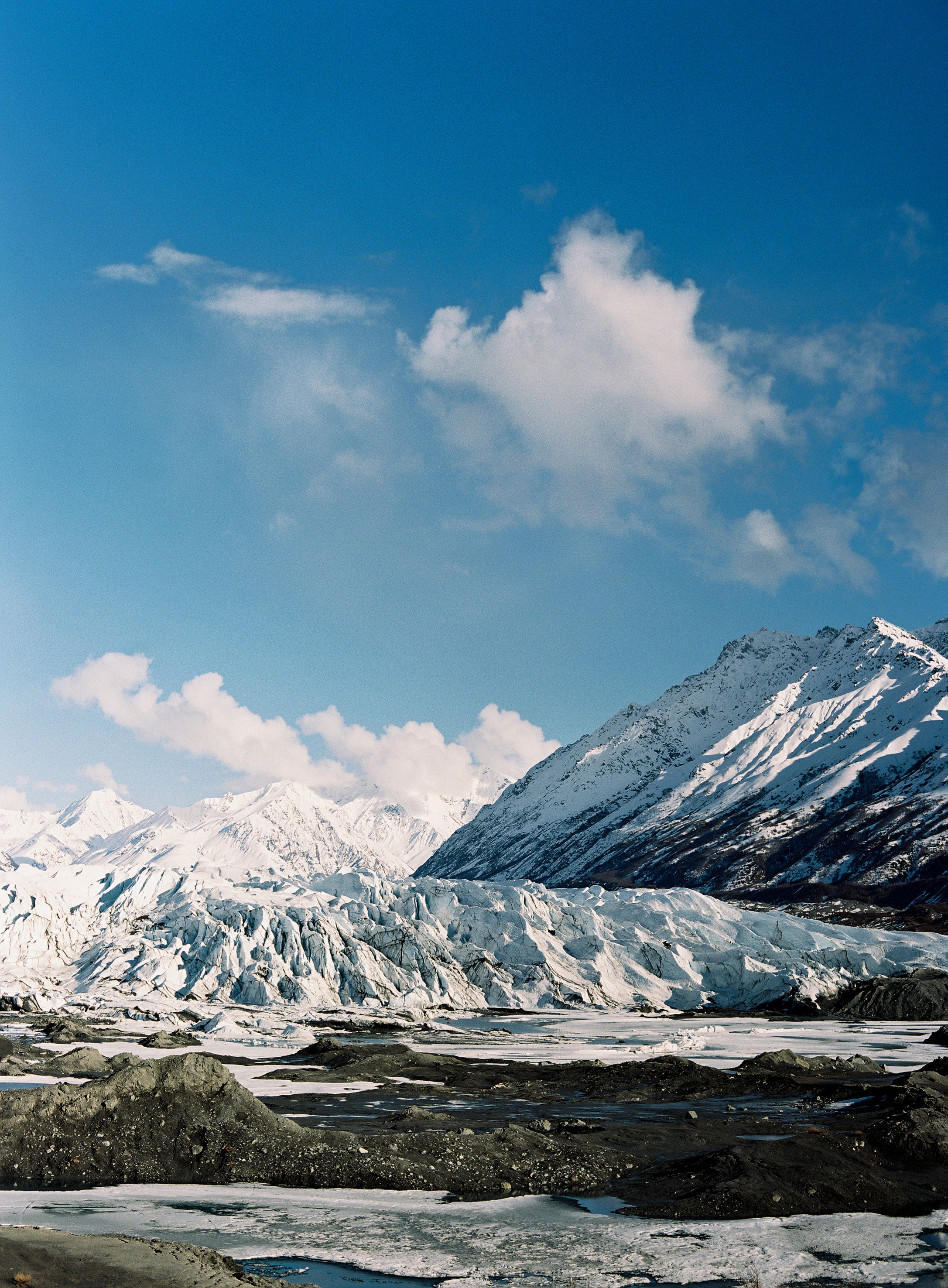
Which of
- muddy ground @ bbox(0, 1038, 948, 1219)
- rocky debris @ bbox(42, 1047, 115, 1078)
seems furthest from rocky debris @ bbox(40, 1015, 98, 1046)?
muddy ground @ bbox(0, 1038, 948, 1219)

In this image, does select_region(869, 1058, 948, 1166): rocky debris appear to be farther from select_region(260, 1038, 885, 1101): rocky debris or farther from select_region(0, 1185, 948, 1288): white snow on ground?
select_region(260, 1038, 885, 1101): rocky debris

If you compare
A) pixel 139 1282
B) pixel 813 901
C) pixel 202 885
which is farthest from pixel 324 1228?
pixel 813 901

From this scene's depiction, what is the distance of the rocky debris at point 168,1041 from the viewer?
44.9m

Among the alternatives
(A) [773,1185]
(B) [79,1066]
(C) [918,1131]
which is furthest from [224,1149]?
(B) [79,1066]

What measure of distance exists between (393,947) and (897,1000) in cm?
4359

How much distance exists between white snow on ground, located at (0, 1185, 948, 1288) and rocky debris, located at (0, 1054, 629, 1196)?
3.25 ft

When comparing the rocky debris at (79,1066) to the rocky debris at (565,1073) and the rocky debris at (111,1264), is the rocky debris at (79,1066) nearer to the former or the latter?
the rocky debris at (565,1073)

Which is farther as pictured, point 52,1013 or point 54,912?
point 54,912

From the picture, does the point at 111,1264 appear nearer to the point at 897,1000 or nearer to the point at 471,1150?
the point at 471,1150

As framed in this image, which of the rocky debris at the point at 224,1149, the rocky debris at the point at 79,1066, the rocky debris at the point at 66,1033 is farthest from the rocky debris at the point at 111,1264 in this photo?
the rocky debris at the point at 66,1033

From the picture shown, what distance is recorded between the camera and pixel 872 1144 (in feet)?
71.6

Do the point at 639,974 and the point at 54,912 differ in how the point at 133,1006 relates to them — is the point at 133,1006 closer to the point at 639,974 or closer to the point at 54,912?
the point at 54,912

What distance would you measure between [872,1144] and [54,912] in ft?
242

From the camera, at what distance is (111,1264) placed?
12570 millimetres
